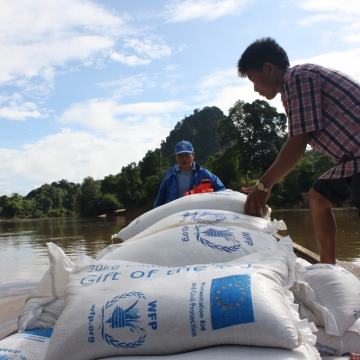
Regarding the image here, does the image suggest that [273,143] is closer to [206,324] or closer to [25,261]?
[25,261]

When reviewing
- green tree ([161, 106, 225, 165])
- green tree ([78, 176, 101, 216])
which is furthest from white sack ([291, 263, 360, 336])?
green tree ([161, 106, 225, 165])

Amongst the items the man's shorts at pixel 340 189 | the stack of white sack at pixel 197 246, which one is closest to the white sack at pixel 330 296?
the stack of white sack at pixel 197 246

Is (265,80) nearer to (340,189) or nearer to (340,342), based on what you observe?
(340,189)

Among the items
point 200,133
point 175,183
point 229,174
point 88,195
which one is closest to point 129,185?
point 88,195

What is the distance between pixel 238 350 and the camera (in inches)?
44.0

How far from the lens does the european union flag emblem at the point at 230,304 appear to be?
1108 mm

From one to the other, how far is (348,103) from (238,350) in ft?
4.16

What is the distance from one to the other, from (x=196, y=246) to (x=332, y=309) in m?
0.59

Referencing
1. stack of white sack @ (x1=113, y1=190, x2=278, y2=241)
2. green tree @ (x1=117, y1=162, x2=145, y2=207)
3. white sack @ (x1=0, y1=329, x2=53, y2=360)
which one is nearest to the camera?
white sack @ (x1=0, y1=329, x2=53, y2=360)

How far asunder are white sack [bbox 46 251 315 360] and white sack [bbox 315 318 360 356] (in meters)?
0.28

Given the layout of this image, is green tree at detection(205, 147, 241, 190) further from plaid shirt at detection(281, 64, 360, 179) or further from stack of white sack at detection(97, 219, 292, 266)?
stack of white sack at detection(97, 219, 292, 266)

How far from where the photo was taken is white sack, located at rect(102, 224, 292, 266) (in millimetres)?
1692

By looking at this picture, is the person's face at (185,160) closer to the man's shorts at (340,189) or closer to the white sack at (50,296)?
the man's shorts at (340,189)

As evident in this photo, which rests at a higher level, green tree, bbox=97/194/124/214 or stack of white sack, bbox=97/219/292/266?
stack of white sack, bbox=97/219/292/266
